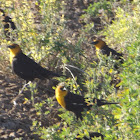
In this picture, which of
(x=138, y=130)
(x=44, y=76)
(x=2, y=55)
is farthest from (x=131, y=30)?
(x=138, y=130)

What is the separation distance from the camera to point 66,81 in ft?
18.2

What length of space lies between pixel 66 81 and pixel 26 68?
2.50 feet

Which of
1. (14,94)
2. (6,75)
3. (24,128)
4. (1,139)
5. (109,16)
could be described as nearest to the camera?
(1,139)

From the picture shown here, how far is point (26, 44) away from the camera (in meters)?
5.80

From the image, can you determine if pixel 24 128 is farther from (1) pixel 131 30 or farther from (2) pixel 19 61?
(1) pixel 131 30

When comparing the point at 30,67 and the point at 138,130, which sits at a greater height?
the point at 30,67

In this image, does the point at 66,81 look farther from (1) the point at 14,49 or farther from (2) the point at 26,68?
(1) the point at 14,49

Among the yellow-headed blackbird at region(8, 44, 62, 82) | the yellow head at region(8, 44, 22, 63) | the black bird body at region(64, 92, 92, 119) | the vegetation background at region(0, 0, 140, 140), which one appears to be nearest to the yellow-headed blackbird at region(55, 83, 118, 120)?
the black bird body at region(64, 92, 92, 119)

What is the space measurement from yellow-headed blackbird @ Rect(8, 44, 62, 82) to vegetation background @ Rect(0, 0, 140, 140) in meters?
0.21

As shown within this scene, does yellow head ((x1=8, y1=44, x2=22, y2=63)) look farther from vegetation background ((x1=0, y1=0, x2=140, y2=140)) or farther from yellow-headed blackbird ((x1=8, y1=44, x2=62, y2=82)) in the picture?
vegetation background ((x1=0, y1=0, x2=140, y2=140))

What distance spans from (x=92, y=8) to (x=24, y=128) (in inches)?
186

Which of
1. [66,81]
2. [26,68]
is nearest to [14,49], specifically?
[26,68]

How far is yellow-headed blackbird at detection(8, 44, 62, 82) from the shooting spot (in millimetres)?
5273

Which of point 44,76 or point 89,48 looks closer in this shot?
point 44,76
